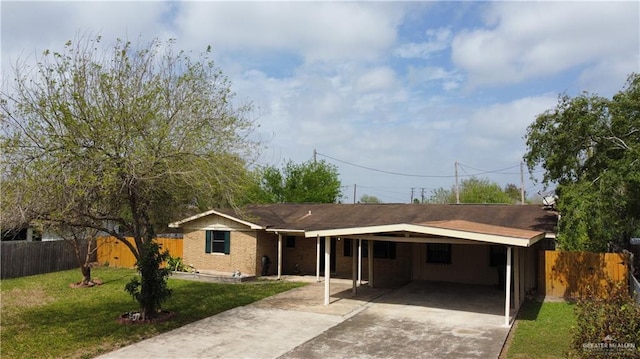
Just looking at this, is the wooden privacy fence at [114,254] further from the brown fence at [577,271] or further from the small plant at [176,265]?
the brown fence at [577,271]

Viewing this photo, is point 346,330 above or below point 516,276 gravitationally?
below

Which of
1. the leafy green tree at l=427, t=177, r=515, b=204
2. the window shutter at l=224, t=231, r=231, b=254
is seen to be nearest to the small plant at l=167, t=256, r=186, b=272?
the window shutter at l=224, t=231, r=231, b=254

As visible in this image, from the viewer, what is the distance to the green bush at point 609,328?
6902mm

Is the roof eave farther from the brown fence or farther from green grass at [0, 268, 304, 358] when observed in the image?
the brown fence

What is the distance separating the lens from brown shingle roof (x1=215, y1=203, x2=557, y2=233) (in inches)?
714

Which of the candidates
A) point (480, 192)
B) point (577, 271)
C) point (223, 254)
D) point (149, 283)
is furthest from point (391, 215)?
point (480, 192)

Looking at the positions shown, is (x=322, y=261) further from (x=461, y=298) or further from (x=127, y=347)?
(x=127, y=347)

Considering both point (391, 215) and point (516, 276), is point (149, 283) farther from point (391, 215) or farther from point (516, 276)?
point (391, 215)

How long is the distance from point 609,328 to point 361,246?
1297 centimetres

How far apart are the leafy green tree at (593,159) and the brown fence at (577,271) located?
115 cm

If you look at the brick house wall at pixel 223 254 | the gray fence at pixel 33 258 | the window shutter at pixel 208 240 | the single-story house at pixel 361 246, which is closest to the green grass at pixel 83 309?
the gray fence at pixel 33 258

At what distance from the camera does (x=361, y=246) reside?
1981 centimetres

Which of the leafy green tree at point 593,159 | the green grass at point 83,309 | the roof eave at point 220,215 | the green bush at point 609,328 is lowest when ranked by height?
the green grass at point 83,309

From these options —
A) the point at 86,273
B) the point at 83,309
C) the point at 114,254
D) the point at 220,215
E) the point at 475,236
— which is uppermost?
the point at 220,215
